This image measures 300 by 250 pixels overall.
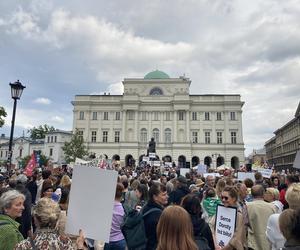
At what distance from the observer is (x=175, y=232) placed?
2641 mm

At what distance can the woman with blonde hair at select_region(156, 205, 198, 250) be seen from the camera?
2592mm

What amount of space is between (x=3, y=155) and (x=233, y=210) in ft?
322

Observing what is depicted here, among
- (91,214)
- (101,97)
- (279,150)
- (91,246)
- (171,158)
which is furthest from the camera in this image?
(279,150)

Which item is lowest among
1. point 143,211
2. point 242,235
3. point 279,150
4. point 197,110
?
point 242,235

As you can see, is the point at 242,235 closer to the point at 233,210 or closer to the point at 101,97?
the point at 233,210

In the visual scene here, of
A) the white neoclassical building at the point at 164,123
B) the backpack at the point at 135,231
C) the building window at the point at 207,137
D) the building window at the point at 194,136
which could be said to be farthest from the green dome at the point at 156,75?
the backpack at the point at 135,231

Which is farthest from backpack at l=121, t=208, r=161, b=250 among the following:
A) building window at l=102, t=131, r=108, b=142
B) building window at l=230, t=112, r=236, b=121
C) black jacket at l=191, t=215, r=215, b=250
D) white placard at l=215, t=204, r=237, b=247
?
building window at l=102, t=131, r=108, b=142

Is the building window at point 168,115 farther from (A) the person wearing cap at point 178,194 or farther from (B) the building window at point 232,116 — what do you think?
(A) the person wearing cap at point 178,194

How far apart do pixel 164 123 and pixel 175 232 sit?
196 feet

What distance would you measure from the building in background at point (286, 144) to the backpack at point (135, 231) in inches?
2432

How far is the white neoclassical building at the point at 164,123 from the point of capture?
6031 centimetres

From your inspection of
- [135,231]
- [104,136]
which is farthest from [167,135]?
[135,231]

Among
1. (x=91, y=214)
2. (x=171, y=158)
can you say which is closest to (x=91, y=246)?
→ (x=91, y=214)

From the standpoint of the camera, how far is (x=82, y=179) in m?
3.37
